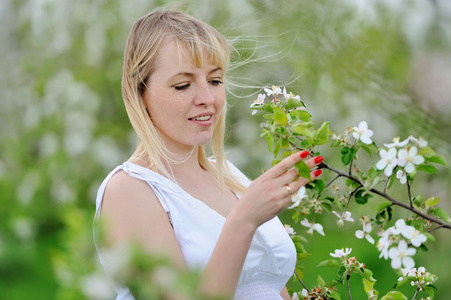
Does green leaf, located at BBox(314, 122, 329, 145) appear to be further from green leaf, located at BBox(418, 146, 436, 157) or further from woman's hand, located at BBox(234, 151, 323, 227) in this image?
green leaf, located at BBox(418, 146, 436, 157)

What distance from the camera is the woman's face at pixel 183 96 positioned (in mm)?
1835

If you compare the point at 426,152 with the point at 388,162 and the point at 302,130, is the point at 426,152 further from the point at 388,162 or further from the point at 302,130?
the point at 302,130

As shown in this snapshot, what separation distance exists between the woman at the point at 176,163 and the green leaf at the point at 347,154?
0.39m

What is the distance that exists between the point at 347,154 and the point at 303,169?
100 millimetres

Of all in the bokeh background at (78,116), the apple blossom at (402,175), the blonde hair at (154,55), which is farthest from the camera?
the bokeh background at (78,116)

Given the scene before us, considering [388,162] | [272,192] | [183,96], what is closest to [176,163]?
[183,96]

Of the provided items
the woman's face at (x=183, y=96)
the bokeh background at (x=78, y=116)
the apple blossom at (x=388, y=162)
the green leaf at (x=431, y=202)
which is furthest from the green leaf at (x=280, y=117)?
the bokeh background at (x=78, y=116)

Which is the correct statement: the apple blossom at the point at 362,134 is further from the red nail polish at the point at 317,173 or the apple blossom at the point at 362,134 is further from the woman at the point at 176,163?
the woman at the point at 176,163

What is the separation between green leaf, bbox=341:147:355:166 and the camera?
4.40 ft

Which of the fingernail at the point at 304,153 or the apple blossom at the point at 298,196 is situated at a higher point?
the fingernail at the point at 304,153

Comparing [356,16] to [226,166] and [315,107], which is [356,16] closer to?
[315,107]

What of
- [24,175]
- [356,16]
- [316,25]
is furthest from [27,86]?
[316,25]

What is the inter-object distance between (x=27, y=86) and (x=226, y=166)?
2.92 metres

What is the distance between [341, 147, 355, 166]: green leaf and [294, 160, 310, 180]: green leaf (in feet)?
0.27
